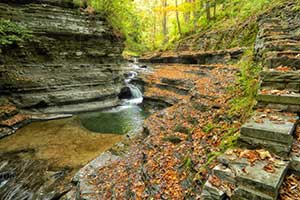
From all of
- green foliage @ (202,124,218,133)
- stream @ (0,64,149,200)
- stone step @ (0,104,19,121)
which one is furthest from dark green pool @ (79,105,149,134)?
green foliage @ (202,124,218,133)

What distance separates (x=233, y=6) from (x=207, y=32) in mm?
4055

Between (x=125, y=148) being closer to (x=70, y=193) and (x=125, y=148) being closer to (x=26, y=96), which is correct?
→ (x=70, y=193)

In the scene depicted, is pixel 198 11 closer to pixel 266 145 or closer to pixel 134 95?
pixel 134 95

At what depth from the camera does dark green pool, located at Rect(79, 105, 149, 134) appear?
10.4 meters

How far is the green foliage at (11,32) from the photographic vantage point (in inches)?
377

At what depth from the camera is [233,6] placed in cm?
1959

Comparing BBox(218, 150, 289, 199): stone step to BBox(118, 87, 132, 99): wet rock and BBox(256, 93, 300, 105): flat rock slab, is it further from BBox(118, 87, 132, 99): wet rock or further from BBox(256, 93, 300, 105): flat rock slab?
BBox(118, 87, 132, 99): wet rock

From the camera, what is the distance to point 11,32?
10438 mm

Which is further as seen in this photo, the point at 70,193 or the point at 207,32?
the point at 207,32

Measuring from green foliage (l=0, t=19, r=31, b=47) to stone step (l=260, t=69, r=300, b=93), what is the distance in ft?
34.7

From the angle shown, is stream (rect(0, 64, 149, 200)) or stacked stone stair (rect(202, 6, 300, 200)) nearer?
stacked stone stair (rect(202, 6, 300, 200))

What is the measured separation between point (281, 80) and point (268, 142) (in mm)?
1559

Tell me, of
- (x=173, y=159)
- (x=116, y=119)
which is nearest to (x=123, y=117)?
(x=116, y=119)

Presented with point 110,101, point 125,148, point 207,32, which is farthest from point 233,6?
point 125,148
